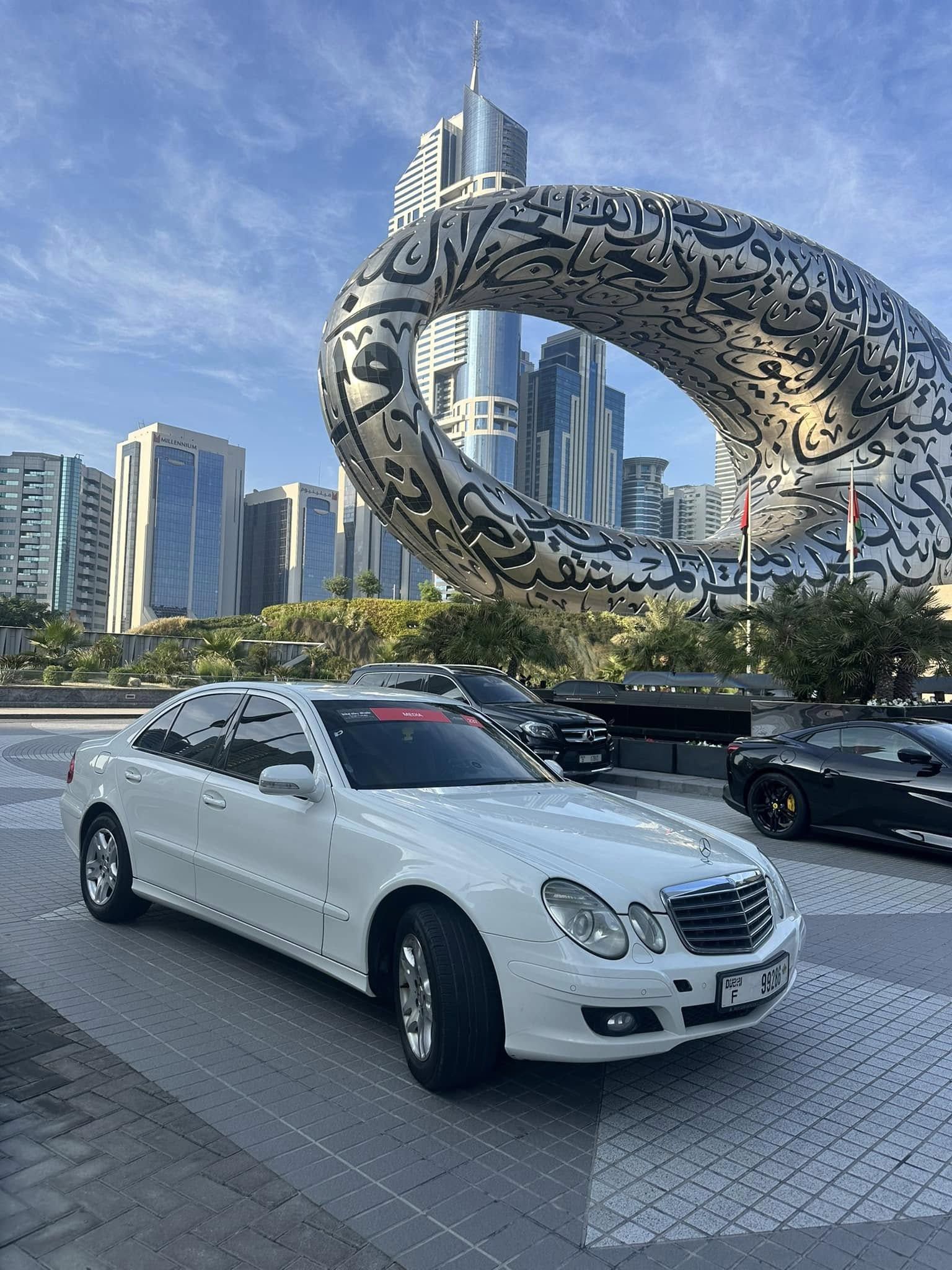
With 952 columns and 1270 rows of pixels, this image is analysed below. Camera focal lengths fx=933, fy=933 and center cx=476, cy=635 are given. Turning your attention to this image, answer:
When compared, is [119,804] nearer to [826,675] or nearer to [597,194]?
[826,675]

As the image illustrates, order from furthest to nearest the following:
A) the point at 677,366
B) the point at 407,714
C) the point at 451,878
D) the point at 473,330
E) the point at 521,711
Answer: the point at 473,330 → the point at 677,366 → the point at 521,711 → the point at 407,714 → the point at 451,878

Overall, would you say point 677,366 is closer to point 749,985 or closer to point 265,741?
point 265,741

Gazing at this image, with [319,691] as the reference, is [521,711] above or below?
below

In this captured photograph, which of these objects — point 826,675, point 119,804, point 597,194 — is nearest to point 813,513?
point 597,194

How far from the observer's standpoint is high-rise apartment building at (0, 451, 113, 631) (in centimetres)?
15250

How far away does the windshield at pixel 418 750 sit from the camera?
4.54 m

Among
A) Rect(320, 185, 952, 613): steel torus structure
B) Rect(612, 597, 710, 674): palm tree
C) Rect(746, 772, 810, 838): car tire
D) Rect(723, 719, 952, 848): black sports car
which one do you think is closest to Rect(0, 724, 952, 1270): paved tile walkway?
Rect(723, 719, 952, 848): black sports car

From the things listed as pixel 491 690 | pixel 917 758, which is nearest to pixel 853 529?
pixel 491 690

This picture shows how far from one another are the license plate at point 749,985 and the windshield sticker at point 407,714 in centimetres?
216

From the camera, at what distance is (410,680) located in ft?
46.4

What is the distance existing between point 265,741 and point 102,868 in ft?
6.01

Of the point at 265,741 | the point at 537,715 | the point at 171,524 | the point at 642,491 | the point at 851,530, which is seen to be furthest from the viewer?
the point at 642,491

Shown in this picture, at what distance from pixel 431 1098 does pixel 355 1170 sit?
0.57 meters

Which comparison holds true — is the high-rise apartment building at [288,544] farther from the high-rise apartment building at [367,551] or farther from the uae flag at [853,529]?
the uae flag at [853,529]
